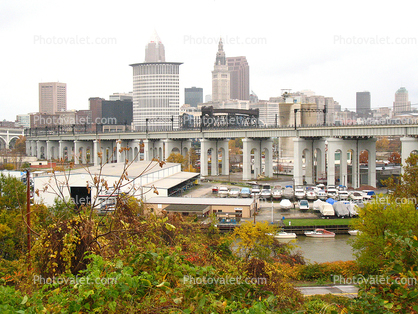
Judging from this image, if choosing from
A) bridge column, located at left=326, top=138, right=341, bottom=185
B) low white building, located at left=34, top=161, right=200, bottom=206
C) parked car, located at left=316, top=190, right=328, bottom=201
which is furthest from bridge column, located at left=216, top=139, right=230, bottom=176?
parked car, located at left=316, top=190, right=328, bottom=201

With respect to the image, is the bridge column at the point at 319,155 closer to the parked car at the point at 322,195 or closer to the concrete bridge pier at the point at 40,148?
the parked car at the point at 322,195

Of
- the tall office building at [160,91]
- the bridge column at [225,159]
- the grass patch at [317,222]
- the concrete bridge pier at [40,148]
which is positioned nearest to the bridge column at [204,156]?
the bridge column at [225,159]

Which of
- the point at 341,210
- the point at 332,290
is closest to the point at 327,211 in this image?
the point at 341,210

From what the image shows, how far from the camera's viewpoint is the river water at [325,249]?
2498 cm

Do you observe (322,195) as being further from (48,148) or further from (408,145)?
(48,148)

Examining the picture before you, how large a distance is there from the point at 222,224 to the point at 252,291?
24.4 metres

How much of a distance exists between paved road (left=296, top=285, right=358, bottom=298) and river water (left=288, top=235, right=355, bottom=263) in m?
5.38

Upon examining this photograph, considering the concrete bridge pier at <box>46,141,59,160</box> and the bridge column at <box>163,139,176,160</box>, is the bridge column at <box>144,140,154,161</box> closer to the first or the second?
the bridge column at <box>163,139,176,160</box>

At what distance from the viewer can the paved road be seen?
653 inches

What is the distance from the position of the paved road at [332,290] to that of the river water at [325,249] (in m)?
5.38

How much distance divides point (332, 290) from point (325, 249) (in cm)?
987

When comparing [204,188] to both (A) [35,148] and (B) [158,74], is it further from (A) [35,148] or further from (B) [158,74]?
(B) [158,74]

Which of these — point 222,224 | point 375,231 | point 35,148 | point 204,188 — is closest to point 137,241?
point 375,231

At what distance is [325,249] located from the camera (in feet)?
88.8
